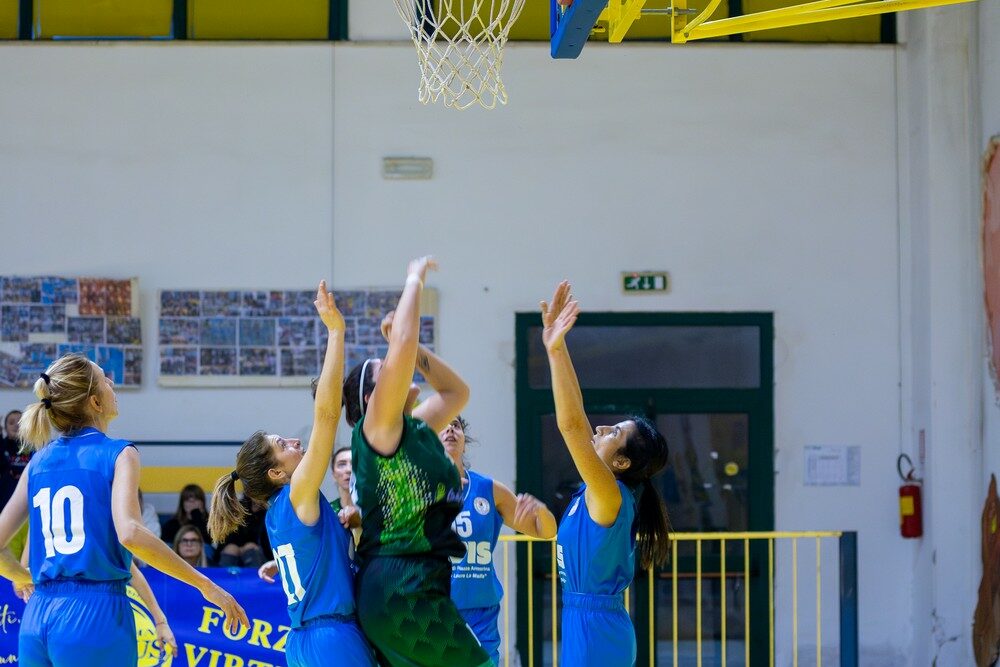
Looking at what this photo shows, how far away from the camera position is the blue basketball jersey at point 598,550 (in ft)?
16.9

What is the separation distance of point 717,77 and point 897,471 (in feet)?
10.7

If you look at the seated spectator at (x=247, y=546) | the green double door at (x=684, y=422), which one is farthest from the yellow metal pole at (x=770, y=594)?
the seated spectator at (x=247, y=546)

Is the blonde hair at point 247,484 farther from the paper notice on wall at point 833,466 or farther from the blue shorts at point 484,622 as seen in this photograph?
the paper notice on wall at point 833,466

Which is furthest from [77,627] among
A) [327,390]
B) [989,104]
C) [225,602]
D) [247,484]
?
[989,104]

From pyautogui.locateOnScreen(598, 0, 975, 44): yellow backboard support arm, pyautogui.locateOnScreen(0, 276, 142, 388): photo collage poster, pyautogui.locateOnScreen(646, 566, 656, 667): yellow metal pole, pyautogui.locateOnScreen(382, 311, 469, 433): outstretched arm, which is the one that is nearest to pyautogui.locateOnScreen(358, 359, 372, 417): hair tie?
pyautogui.locateOnScreen(382, 311, 469, 433): outstretched arm

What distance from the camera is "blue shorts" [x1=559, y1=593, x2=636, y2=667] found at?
5102 millimetres

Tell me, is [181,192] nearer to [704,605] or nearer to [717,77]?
[717,77]

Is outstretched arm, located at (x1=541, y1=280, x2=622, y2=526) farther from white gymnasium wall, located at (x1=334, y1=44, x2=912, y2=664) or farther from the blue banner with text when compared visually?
white gymnasium wall, located at (x1=334, y1=44, x2=912, y2=664)

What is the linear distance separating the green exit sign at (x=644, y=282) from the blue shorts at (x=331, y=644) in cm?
614

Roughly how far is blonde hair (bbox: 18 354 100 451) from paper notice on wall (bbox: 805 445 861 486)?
6553 millimetres

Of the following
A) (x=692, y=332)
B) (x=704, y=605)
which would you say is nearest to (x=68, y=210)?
(x=692, y=332)

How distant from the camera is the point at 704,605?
33.1 feet

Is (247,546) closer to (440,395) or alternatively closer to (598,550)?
(598,550)

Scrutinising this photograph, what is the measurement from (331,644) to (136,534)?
89cm
